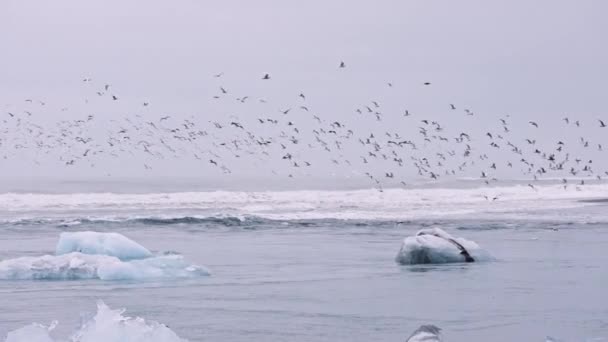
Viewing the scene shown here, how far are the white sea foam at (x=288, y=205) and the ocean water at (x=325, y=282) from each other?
3260mm

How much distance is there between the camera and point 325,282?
783 inches

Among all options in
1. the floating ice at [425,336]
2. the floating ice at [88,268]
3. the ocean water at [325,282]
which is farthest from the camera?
the floating ice at [88,268]

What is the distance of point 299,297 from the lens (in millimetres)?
17594

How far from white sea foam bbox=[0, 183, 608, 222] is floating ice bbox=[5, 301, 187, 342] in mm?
29999

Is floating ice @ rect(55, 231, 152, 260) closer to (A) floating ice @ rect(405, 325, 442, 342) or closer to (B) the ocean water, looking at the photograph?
(B) the ocean water

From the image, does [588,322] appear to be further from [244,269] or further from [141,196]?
[141,196]

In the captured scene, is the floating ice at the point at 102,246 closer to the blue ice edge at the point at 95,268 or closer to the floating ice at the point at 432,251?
the blue ice edge at the point at 95,268

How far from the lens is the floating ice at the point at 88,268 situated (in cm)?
1975

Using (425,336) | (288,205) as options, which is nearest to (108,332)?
(425,336)

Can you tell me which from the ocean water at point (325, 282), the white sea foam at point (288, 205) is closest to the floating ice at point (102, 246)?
the ocean water at point (325, 282)

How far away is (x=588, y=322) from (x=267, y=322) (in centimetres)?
469

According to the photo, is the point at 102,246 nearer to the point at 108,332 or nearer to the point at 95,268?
the point at 95,268

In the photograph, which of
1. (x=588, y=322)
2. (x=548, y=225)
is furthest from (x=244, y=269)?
(x=548, y=225)

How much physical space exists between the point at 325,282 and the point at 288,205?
34.2m
